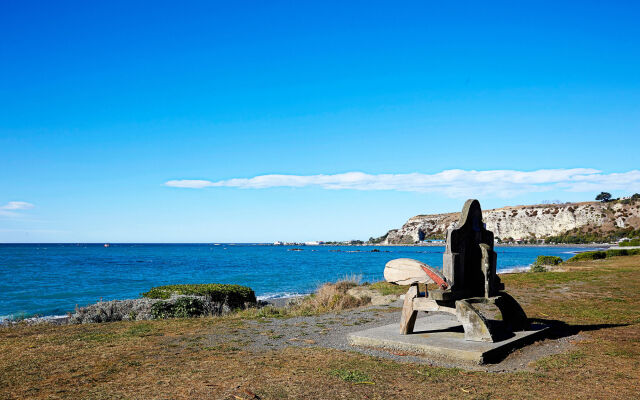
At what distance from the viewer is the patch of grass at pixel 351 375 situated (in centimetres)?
600

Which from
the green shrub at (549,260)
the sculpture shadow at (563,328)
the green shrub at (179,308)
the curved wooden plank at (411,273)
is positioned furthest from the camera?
the green shrub at (549,260)

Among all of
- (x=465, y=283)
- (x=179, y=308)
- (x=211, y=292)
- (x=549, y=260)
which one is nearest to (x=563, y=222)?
(x=549, y=260)

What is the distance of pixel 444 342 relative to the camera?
7.73m

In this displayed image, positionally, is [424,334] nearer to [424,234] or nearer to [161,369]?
[161,369]

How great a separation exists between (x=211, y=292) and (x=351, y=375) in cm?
1050

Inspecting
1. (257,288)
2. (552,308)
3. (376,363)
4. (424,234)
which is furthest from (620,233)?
(376,363)

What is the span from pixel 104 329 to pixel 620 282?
18831mm

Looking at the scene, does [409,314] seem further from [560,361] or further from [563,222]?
[563,222]

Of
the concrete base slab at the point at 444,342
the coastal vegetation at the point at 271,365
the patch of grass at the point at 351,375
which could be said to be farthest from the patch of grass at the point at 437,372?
the patch of grass at the point at 351,375

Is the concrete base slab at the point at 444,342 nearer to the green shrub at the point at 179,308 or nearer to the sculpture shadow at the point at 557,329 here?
the sculpture shadow at the point at 557,329

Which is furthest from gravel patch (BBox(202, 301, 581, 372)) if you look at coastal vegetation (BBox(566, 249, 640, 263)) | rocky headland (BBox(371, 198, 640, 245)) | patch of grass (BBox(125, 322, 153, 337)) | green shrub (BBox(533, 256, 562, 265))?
rocky headland (BBox(371, 198, 640, 245))

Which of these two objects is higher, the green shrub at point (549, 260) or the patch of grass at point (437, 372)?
the patch of grass at point (437, 372)

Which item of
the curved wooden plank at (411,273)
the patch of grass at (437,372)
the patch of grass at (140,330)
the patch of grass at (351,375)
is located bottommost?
the patch of grass at (140,330)

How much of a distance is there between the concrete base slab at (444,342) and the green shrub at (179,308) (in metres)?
7.09
